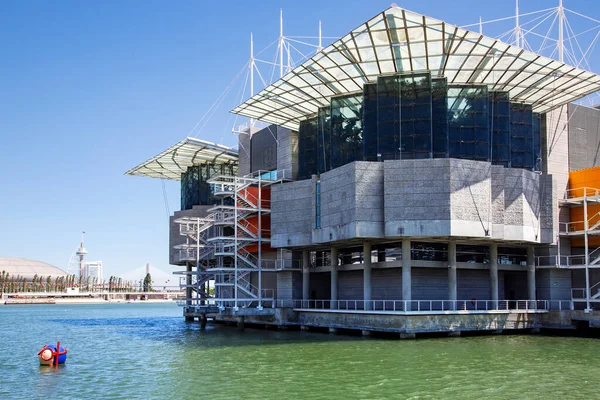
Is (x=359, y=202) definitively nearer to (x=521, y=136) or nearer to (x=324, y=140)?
(x=324, y=140)

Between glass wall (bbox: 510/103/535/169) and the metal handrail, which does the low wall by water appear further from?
glass wall (bbox: 510/103/535/169)

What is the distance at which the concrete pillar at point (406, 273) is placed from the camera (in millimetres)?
58594

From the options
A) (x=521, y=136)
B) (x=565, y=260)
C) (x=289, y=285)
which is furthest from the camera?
(x=289, y=285)

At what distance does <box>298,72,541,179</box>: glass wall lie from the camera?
62344 mm

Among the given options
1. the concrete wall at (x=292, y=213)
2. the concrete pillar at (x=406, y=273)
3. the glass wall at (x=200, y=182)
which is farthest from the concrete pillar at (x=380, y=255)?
the glass wall at (x=200, y=182)

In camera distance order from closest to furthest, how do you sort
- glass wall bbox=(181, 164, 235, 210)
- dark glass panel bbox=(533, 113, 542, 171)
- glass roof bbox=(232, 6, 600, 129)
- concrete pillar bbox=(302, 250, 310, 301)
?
glass roof bbox=(232, 6, 600, 129)
dark glass panel bbox=(533, 113, 542, 171)
concrete pillar bbox=(302, 250, 310, 301)
glass wall bbox=(181, 164, 235, 210)

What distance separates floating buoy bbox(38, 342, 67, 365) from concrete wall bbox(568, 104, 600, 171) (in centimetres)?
5289

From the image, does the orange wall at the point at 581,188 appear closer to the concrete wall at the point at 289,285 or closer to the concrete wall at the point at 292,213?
the concrete wall at the point at 292,213

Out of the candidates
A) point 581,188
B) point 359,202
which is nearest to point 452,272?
point 359,202

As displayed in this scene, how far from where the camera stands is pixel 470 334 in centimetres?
5972

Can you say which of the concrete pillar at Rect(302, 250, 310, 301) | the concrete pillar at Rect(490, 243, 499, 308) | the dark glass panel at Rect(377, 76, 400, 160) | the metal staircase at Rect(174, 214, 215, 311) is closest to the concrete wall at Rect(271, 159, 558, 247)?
the concrete pillar at Rect(490, 243, 499, 308)

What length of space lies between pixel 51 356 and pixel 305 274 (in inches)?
1355

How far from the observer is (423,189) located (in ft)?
192

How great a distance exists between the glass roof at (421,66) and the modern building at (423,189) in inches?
7.6
